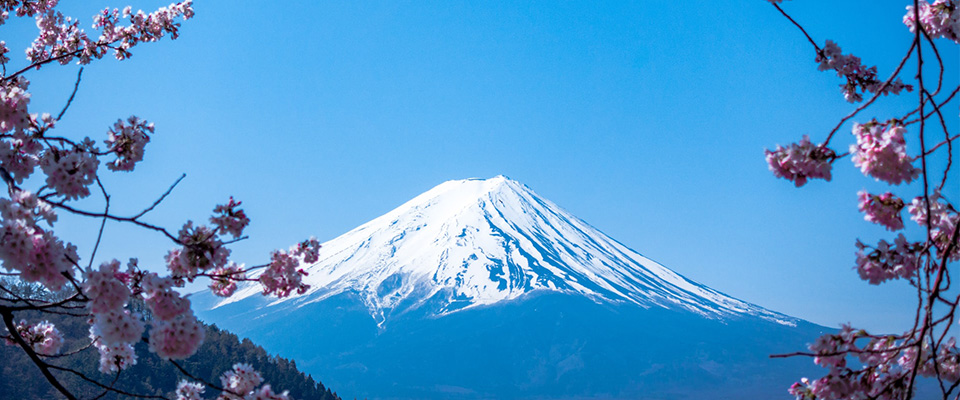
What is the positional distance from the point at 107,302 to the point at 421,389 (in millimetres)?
67275

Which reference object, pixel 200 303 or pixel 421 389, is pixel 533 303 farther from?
pixel 200 303

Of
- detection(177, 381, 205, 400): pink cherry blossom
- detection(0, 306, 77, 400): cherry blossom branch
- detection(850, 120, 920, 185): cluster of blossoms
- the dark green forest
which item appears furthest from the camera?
the dark green forest

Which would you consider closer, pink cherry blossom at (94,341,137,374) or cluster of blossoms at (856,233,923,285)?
cluster of blossoms at (856,233,923,285)

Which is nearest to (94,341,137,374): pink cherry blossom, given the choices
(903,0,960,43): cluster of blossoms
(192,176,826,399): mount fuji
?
(903,0,960,43): cluster of blossoms

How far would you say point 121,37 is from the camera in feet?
13.5

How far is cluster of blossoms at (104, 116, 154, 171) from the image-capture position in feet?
8.42

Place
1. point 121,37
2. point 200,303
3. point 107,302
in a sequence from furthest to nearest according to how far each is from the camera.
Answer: point 200,303 → point 121,37 → point 107,302

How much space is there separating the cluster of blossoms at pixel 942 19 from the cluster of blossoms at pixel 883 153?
570mm

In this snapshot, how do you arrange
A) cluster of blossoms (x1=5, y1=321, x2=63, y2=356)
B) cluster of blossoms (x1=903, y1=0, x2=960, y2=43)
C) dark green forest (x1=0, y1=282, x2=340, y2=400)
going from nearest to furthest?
cluster of blossoms (x1=903, y1=0, x2=960, y2=43) → cluster of blossoms (x1=5, y1=321, x2=63, y2=356) → dark green forest (x1=0, y1=282, x2=340, y2=400)

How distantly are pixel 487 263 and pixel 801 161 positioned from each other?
3242 inches

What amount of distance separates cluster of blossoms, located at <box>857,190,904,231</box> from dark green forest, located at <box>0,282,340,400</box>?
10.5 metres

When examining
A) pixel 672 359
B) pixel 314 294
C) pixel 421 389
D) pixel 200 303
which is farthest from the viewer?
pixel 200 303

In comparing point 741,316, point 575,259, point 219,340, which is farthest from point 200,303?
point 219,340

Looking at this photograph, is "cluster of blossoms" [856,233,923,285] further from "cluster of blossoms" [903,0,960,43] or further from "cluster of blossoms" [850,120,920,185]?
"cluster of blossoms" [903,0,960,43]
